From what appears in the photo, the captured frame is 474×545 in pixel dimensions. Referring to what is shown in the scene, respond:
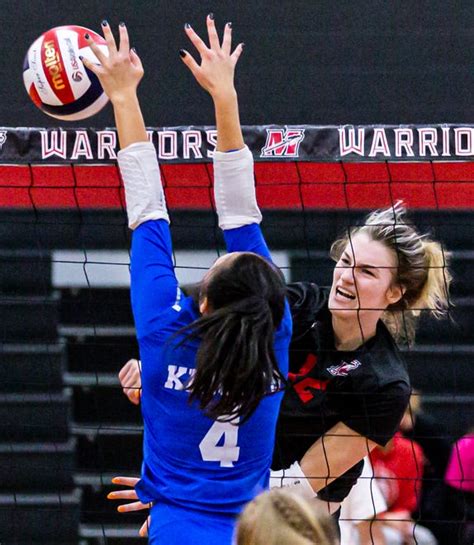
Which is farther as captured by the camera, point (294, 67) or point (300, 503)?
point (294, 67)

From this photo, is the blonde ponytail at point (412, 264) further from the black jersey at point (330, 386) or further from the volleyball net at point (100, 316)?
the volleyball net at point (100, 316)

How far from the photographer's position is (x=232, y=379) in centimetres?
232

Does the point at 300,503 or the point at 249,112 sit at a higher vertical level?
the point at 249,112

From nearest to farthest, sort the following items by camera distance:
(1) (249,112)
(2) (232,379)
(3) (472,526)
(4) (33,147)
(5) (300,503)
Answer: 1. (5) (300,503)
2. (2) (232,379)
3. (4) (33,147)
4. (3) (472,526)
5. (1) (249,112)

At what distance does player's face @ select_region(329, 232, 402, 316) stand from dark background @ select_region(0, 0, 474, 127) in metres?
1.61

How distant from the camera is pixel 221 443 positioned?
2445mm

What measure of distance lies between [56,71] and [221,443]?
1.32 meters

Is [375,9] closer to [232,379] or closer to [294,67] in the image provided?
[294,67]

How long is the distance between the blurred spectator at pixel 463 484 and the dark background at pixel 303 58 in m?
1.50

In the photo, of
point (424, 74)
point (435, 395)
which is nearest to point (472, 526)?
point (435, 395)

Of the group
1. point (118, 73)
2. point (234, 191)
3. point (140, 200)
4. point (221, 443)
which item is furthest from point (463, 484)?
point (118, 73)

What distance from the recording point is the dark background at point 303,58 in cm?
497

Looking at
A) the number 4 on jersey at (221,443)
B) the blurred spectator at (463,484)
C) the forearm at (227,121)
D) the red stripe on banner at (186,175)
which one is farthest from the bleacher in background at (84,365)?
the number 4 on jersey at (221,443)

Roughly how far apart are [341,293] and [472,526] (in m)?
1.61
